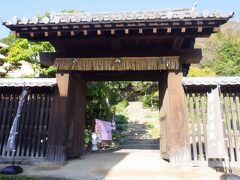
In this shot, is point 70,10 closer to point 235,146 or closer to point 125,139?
point 125,139

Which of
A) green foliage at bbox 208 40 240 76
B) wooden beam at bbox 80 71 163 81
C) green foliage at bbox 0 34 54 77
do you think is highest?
green foliage at bbox 208 40 240 76

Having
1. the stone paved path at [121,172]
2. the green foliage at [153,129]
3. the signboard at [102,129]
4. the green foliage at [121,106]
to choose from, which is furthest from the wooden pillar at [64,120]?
the green foliage at [121,106]

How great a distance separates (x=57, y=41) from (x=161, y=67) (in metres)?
3.53

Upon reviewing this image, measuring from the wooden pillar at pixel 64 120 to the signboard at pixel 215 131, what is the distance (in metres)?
4.58

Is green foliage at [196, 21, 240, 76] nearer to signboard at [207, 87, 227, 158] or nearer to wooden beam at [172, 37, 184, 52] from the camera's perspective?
wooden beam at [172, 37, 184, 52]

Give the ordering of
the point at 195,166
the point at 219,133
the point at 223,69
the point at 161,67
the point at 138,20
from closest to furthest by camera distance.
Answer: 1. the point at 219,133
2. the point at 138,20
3. the point at 195,166
4. the point at 161,67
5. the point at 223,69

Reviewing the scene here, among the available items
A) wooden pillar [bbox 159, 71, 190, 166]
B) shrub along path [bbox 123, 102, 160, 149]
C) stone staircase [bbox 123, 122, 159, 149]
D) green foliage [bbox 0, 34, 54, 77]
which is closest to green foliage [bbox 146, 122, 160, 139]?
shrub along path [bbox 123, 102, 160, 149]

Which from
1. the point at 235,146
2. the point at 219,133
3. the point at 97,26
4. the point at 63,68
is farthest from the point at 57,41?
the point at 235,146

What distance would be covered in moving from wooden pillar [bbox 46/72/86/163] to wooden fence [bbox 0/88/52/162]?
0.41m

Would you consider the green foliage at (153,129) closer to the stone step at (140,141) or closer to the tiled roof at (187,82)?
the stone step at (140,141)

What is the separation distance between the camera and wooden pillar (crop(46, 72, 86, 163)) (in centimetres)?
931

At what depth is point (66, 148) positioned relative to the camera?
984 cm

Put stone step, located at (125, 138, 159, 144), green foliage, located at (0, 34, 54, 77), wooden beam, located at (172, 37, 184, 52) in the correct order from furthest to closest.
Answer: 1. stone step, located at (125, 138, 159, 144)
2. green foliage, located at (0, 34, 54, 77)
3. wooden beam, located at (172, 37, 184, 52)

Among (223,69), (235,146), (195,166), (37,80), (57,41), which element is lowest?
(195,166)
